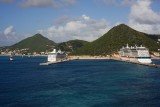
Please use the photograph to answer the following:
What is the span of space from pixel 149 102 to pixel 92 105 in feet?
33.9

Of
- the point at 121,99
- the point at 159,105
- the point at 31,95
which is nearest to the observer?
the point at 159,105

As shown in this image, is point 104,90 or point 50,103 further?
point 104,90

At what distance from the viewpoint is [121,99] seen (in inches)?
2271

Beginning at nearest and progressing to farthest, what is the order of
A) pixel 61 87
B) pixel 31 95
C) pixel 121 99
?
pixel 121 99
pixel 31 95
pixel 61 87

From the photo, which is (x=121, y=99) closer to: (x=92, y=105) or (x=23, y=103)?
(x=92, y=105)

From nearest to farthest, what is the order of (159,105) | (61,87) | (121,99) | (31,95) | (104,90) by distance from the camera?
(159,105) < (121,99) < (31,95) < (104,90) < (61,87)

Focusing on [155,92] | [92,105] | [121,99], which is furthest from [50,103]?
[155,92]

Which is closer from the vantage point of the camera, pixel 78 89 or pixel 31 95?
pixel 31 95

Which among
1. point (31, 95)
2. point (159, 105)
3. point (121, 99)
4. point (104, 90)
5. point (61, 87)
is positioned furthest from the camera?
point (61, 87)

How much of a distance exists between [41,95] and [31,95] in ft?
6.67

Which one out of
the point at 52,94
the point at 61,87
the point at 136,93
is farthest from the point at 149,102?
the point at 61,87


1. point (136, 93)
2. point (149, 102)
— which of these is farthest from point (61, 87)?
point (149, 102)

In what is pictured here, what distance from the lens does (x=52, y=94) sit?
211 feet

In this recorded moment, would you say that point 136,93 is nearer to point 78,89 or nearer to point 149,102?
point 149,102
